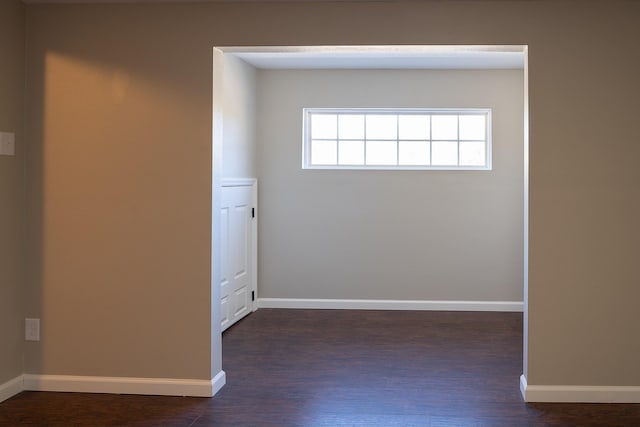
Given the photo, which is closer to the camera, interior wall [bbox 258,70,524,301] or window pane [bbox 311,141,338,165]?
interior wall [bbox 258,70,524,301]

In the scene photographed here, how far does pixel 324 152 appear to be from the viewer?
24.2ft

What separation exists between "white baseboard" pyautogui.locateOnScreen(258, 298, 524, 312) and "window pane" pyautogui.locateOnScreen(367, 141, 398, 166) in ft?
4.58

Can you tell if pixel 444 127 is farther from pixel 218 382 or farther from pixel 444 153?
pixel 218 382

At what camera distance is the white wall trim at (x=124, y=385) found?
4.26 m

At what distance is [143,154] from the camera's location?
4281mm

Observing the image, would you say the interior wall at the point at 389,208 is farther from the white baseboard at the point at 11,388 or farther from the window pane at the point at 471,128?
the white baseboard at the point at 11,388

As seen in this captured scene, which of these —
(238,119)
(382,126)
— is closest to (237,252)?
(238,119)

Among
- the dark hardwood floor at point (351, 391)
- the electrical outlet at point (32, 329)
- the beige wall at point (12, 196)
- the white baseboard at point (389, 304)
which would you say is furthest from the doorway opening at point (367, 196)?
the electrical outlet at point (32, 329)

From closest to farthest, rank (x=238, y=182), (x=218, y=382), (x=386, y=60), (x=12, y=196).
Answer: (x=12, y=196)
(x=218, y=382)
(x=238, y=182)
(x=386, y=60)

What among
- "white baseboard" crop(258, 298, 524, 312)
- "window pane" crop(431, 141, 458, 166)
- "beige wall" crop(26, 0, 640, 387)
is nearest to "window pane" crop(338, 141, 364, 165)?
"window pane" crop(431, 141, 458, 166)

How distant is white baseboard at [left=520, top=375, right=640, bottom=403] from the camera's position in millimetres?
4109

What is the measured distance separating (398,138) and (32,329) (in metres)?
4.11

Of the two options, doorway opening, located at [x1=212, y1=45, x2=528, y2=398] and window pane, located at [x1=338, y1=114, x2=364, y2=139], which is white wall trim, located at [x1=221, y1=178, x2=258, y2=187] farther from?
window pane, located at [x1=338, y1=114, x2=364, y2=139]

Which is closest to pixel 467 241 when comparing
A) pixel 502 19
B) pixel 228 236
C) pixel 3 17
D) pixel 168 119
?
pixel 228 236
